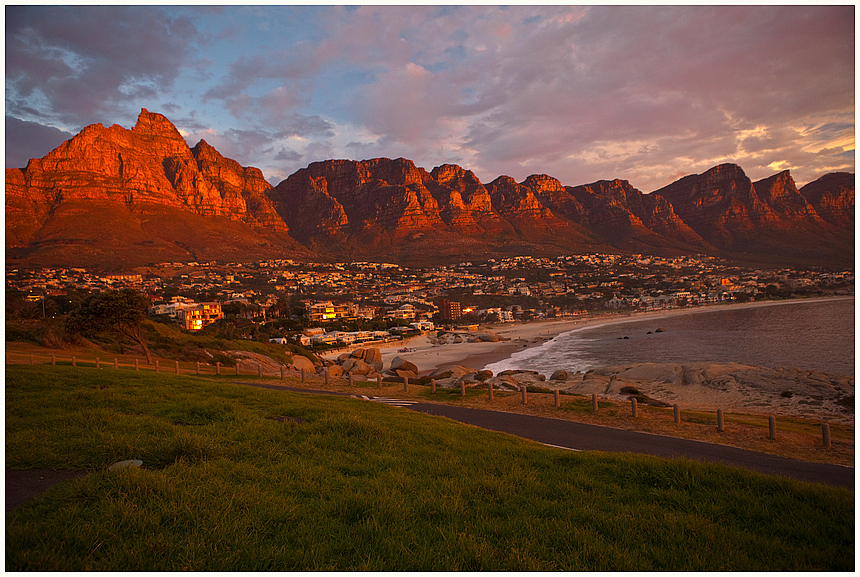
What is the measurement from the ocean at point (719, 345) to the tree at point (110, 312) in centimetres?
3083

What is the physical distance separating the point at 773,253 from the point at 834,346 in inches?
6867

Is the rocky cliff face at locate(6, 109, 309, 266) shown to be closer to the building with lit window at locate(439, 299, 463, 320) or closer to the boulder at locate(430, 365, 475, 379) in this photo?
the building with lit window at locate(439, 299, 463, 320)

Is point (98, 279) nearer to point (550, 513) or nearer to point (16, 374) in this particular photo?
point (16, 374)

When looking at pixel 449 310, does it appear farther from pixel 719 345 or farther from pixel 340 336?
pixel 719 345

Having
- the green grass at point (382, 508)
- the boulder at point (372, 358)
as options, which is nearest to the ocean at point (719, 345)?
the boulder at point (372, 358)

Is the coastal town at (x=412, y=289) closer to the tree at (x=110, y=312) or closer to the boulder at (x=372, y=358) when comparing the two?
the boulder at (x=372, y=358)

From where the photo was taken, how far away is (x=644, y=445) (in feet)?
40.9

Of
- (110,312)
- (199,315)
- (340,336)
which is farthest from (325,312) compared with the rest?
(110,312)

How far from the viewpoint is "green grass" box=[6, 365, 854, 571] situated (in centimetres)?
410

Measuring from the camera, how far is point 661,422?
1681 cm

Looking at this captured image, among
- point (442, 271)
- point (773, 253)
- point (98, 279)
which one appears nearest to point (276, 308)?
point (98, 279)

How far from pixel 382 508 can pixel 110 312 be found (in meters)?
33.7

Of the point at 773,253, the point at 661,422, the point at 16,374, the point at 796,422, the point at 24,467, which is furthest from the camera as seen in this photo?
the point at 773,253

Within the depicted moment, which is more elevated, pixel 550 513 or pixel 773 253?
pixel 773 253
